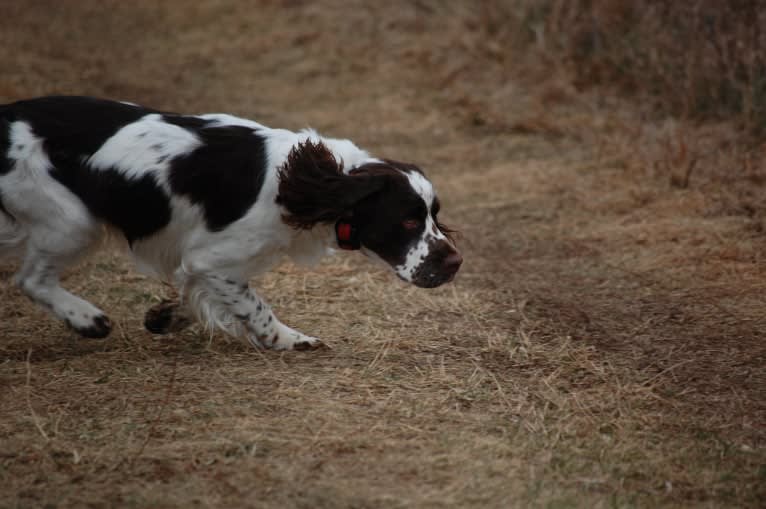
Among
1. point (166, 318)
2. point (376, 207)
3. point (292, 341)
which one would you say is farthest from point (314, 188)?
point (166, 318)

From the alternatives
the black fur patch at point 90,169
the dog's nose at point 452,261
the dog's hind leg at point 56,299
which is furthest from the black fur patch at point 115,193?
the dog's nose at point 452,261

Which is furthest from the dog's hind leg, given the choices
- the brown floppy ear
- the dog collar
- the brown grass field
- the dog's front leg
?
the dog collar

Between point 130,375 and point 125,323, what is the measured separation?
0.74 metres

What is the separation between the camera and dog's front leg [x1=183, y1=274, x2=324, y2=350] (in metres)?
4.02

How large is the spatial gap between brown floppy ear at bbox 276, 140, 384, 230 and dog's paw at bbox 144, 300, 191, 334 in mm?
756

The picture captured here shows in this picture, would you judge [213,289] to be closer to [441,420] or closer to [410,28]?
[441,420]

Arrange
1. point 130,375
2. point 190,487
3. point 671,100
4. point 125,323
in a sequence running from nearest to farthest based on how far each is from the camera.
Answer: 1. point 190,487
2. point 130,375
3. point 125,323
4. point 671,100

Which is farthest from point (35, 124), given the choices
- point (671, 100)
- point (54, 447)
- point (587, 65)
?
point (587, 65)

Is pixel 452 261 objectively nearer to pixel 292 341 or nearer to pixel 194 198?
pixel 292 341

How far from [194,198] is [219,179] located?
134mm

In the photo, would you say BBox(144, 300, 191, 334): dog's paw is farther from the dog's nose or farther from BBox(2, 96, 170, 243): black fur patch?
the dog's nose

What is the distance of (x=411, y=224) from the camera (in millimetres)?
3875

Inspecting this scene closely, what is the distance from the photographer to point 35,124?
391 centimetres

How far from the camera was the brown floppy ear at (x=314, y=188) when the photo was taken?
12.4 feet
